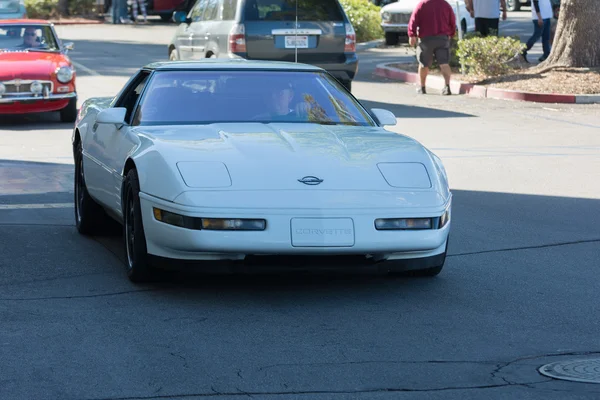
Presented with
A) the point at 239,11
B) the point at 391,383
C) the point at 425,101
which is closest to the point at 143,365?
the point at 391,383

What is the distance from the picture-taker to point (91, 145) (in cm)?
859

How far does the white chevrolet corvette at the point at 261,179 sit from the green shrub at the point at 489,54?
13.3 metres

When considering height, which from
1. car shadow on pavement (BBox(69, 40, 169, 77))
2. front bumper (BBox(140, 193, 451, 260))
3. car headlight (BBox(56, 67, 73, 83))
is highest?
front bumper (BBox(140, 193, 451, 260))

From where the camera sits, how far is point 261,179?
6.56 metres

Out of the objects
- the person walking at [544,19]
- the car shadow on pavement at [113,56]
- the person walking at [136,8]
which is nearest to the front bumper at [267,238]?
the car shadow on pavement at [113,56]

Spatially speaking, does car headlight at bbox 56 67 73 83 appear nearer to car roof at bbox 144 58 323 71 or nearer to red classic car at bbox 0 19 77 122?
red classic car at bbox 0 19 77 122

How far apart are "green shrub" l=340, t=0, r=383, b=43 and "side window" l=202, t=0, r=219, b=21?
1425 cm

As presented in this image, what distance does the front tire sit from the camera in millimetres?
6832

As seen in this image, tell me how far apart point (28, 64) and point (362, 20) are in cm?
1727

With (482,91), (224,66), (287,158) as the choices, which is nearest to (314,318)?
(287,158)

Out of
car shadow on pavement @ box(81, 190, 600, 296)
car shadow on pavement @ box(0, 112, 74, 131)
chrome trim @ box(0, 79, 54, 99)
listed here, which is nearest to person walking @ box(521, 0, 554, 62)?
car shadow on pavement @ box(0, 112, 74, 131)

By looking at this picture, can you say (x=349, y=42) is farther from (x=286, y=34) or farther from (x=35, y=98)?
(x=35, y=98)

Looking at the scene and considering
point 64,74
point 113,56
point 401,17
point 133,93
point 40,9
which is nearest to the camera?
point 133,93

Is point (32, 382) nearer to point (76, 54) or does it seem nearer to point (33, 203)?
point (33, 203)
